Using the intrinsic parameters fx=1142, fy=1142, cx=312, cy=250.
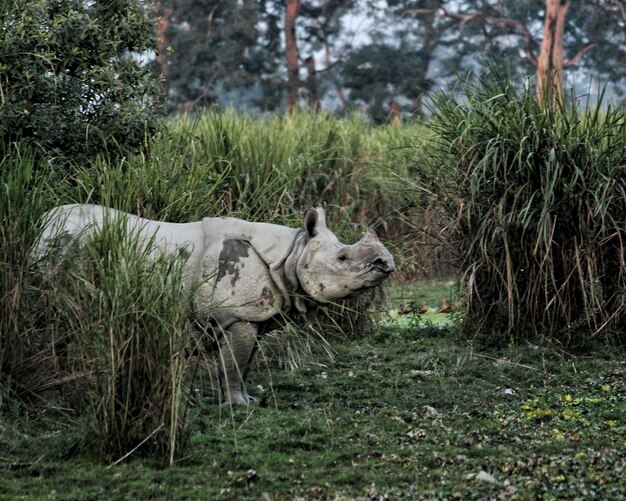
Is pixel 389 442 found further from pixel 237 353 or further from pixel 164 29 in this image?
pixel 164 29

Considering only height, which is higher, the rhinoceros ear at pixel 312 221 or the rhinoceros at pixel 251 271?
the rhinoceros ear at pixel 312 221

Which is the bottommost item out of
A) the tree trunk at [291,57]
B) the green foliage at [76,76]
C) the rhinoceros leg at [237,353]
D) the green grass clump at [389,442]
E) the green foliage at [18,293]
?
the green grass clump at [389,442]

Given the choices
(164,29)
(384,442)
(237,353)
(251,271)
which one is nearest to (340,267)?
(251,271)

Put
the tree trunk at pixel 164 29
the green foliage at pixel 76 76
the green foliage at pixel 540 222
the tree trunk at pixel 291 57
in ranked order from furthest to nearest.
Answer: the tree trunk at pixel 291 57
the tree trunk at pixel 164 29
the green foliage at pixel 540 222
the green foliage at pixel 76 76

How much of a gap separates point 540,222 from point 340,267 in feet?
6.66

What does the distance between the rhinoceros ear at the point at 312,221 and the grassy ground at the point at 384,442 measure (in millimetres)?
976

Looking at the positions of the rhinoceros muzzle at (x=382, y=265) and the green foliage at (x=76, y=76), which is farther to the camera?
the green foliage at (x=76, y=76)

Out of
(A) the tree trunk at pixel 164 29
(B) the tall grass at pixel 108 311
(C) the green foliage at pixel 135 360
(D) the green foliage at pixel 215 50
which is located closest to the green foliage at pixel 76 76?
(B) the tall grass at pixel 108 311

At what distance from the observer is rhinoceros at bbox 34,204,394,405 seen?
6.28 metres

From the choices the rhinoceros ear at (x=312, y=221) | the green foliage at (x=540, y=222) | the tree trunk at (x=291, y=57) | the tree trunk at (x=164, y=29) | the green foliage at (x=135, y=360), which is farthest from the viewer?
the tree trunk at (x=291, y=57)

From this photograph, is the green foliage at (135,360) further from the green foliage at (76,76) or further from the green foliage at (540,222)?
the green foliage at (540,222)

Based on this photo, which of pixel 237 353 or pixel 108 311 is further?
pixel 237 353

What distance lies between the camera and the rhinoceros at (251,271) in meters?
6.28

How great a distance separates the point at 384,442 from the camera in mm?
5578
